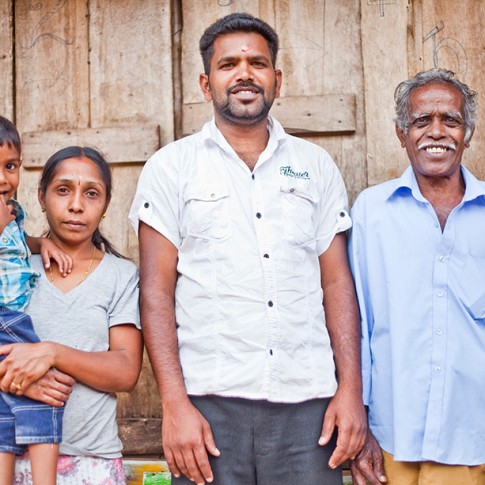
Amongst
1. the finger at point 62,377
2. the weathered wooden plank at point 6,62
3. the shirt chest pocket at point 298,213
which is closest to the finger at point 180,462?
the finger at point 62,377

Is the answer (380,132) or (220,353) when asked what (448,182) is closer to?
(380,132)

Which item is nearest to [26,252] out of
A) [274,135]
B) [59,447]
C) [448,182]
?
[59,447]

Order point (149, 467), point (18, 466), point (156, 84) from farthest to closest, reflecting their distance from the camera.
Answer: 1. point (156, 84)
2. point (149, 467)
3. point (18, 466)

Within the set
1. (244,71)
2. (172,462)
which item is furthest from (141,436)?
(244,71)

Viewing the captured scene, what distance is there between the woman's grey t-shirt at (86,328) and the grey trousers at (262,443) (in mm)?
284

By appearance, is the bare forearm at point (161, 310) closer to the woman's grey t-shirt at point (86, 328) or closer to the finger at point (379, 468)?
the woman's grey t-shirt at point (86, 328)

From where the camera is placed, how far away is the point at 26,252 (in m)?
2.58

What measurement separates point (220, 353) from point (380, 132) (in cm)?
137

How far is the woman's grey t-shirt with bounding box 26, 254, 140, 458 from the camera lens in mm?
2498

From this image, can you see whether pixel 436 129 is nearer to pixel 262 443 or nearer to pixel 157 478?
pixel 262 443

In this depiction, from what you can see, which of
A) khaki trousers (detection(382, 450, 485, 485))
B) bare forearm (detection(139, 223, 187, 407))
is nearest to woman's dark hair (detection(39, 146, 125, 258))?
bare forearm (detection(139, 223, 187, 407))

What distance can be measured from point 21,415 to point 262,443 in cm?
74

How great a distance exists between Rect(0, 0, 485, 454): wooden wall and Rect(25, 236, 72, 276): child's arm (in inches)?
33.1

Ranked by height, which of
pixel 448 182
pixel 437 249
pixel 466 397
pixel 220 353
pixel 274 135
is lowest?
pixel 466 397
